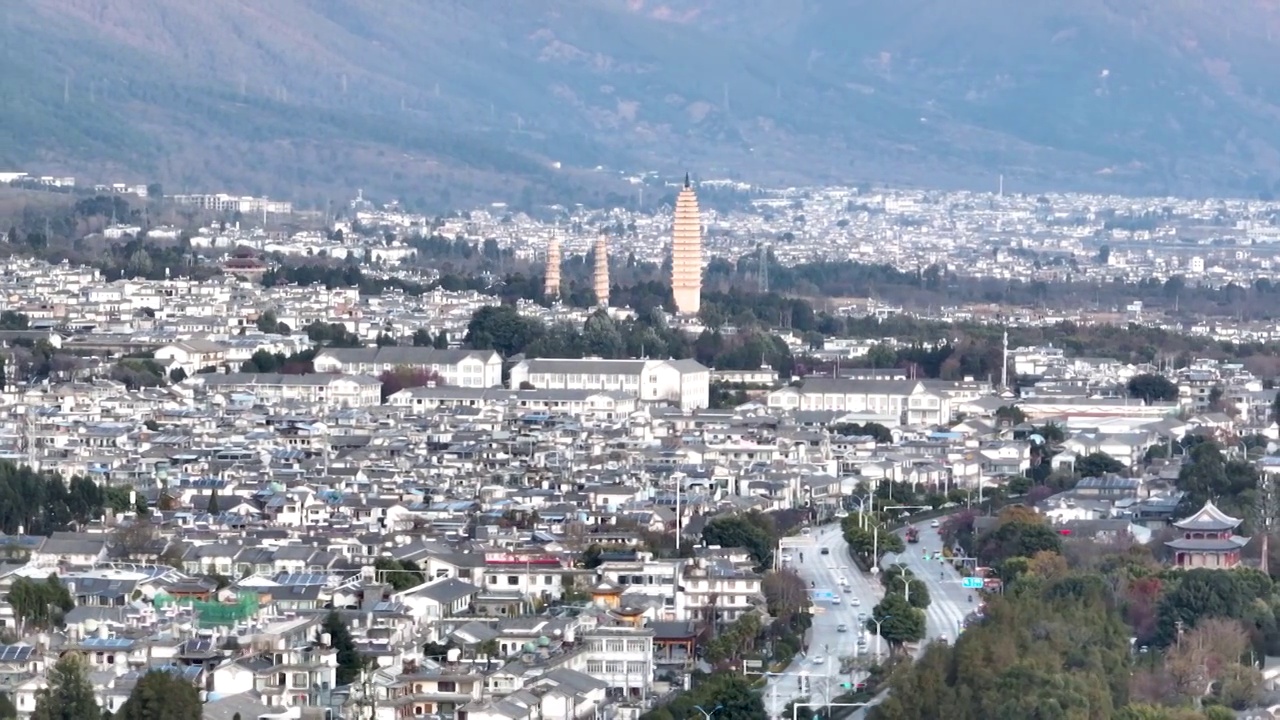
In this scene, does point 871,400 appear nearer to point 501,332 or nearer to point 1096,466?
point 501,332

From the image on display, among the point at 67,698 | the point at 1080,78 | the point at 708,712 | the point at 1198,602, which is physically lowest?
the point at 708,712

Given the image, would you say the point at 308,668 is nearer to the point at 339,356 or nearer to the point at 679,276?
the point at 339,356

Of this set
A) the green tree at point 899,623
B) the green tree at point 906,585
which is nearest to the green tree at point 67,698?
the green tree at point 899,623

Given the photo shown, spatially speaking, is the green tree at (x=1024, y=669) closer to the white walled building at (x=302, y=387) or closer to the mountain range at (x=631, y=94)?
the white walled building at (x=302, y=387)

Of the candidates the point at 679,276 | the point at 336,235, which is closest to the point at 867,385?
the point at 679,276

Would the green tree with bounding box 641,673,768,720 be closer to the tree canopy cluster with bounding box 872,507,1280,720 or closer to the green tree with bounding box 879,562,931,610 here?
the tree canopy cluster with bounding box 872,507,1280,720

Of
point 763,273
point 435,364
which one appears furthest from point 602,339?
point 763,273
